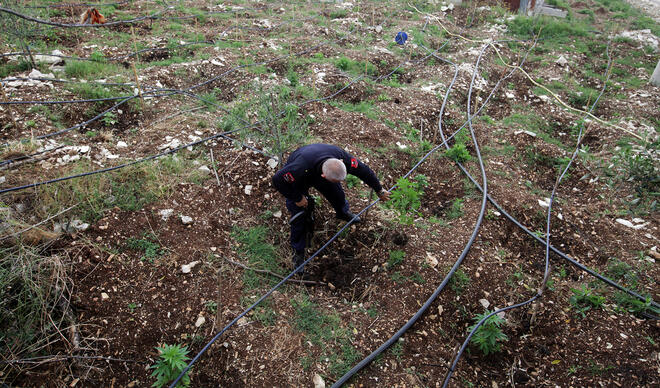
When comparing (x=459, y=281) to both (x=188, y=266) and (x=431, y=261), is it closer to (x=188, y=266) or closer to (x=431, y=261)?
(x=431, y=261)

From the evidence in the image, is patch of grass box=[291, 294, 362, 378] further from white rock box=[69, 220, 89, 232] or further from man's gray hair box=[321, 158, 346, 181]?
white rock box=[69, 220, 89, 232]

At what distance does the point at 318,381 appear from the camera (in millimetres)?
2721

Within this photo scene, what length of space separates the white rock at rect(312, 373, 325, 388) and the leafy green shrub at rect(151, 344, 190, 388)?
3.11ft

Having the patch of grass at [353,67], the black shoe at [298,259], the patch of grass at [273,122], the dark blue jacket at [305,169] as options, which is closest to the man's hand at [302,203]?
the dark blue jacket at [305,169]

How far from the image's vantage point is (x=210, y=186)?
4.10 meters

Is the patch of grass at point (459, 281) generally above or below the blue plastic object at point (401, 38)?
below

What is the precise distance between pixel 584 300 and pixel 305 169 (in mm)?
2951

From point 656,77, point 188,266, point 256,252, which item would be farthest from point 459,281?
point 656,77

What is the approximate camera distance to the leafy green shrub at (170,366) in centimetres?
253

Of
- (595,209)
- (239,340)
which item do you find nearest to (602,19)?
(595,209)

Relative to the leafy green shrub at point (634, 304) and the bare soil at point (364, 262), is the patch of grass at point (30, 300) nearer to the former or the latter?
the bare soil at point (364, 262)

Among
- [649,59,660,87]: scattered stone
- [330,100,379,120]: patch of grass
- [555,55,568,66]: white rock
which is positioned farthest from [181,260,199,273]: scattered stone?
[649,59,660,87]: scattered stone

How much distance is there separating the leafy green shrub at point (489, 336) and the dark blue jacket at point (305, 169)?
1.68 meters

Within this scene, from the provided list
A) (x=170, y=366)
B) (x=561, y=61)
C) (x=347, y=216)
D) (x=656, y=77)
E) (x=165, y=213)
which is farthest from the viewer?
(x=561, y=61)
